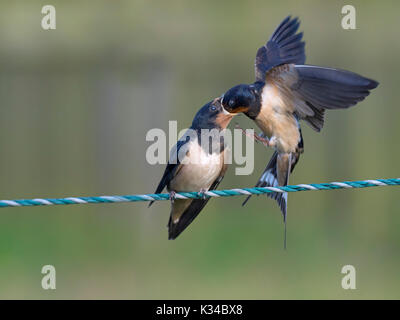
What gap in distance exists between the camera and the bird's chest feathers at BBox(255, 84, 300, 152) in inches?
127

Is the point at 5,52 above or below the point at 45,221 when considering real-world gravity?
above

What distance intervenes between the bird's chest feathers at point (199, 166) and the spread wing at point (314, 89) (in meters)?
0.43

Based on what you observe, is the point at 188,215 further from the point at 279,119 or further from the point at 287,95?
the point at 287,95

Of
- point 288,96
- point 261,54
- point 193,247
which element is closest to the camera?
point 288,96

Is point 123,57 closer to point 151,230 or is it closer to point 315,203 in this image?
point 151,230

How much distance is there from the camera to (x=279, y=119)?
10.8 feet

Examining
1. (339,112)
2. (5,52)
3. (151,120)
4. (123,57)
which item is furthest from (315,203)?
(5,52)

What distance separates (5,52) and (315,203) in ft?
11.4

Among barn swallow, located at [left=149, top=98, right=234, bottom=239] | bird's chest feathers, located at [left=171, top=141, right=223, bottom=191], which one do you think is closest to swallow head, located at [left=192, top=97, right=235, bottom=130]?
barn swallow, located at [left=149, top=98, right=234, bottom=239]

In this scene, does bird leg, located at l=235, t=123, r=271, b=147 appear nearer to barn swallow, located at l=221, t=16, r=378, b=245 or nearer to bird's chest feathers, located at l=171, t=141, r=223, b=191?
barn swallow, located at l=221, t=16, r=378, b=245

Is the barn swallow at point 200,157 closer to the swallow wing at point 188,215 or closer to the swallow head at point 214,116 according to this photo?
the swallow head at point 214,116

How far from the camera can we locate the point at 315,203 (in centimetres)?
680

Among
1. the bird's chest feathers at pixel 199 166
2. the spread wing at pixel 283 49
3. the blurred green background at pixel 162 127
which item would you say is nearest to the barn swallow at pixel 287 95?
the spread wing at pixel 283 49

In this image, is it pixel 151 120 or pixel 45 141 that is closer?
pixel 151 120
